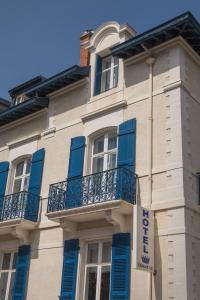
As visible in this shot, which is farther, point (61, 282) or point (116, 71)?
point (116, 71)

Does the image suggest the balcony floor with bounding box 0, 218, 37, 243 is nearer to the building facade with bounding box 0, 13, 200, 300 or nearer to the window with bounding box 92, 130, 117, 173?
the building facade with bounding box 0, 13, 200, 300

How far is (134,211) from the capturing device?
974cm

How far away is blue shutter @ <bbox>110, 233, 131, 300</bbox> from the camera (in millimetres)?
10086

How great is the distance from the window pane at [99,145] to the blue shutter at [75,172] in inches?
15.4

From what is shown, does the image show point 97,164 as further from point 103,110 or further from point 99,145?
point 103,110

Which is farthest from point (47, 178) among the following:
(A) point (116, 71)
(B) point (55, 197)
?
(A) point (116, 71)

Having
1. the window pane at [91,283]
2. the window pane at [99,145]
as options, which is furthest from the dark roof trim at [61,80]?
the window pane at [91,283]

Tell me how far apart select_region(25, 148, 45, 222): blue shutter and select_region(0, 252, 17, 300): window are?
1.57 metres

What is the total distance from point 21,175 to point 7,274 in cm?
345

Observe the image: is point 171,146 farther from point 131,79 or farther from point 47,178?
point 47,178

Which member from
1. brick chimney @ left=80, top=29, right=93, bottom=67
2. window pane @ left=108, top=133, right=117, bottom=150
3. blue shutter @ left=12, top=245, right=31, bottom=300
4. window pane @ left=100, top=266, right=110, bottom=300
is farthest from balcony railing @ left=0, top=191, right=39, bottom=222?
brick chimney @ left=80, top=29, right=93, bottom=67

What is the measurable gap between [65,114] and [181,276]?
6.97m

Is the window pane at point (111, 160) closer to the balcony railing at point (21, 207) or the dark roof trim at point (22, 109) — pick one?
the balcony railing at point (21, 207)

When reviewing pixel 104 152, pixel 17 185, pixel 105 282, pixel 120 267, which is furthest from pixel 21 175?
pixel 120 267
